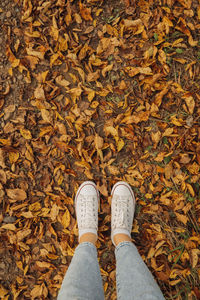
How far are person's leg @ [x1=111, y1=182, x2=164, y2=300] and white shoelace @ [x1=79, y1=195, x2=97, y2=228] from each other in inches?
6.3

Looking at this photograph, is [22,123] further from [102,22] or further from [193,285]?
[193,285]

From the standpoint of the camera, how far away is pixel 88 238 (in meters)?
1.64

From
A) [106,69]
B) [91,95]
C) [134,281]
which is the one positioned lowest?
[134,281]

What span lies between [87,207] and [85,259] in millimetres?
432

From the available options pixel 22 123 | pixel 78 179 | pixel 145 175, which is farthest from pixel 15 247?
pixel 145 175

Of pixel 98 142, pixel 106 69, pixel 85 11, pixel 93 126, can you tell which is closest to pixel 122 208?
pixel 98 142

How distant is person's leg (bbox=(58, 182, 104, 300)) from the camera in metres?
1.21

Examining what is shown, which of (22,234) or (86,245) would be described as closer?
(86,245)

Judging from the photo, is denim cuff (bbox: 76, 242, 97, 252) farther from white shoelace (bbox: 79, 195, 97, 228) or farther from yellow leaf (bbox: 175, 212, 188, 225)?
yellow leaf (bbox: 175, 212, 188, 225)

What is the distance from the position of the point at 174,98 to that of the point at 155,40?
1.65 feet

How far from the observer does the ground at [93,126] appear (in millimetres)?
1761

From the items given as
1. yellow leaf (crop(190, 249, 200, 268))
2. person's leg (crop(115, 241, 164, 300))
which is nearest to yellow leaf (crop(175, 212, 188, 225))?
yellow leaf (crop(190, 249, 200, 268))

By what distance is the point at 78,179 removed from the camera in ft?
6.00

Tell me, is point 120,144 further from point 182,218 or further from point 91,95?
point 182,218
